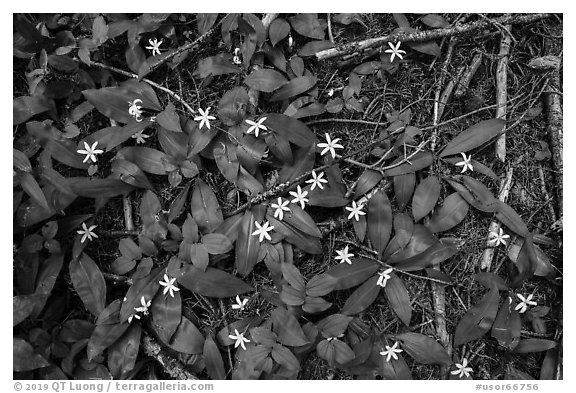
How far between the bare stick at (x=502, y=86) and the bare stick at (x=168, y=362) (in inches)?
86.2

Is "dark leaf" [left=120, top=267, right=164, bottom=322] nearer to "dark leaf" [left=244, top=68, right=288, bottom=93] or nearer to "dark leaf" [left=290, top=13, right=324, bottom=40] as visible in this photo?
"dark leaf" [left=244, top=68, right=288, bottom=93]

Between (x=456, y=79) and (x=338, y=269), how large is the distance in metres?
1.32

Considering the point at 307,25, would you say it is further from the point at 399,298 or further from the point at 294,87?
the point at 399,298

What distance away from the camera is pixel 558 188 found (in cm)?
302

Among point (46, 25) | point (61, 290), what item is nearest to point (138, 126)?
point (46, 25)

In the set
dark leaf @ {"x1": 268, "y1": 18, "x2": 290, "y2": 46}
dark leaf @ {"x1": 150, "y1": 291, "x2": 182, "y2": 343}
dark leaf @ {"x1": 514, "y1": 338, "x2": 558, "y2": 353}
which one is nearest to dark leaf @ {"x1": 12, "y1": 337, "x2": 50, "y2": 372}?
dark leaf @ {"x1": 150, "y1": 291, "x2": 182, "y2": 343}

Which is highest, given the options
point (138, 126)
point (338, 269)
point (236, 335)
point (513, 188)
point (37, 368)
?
point (138, 126)

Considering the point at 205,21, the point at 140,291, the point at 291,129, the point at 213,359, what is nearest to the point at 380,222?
the point at 291,129

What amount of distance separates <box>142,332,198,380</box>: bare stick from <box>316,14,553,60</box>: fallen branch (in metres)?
1.90

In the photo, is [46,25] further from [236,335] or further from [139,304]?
[236,335]

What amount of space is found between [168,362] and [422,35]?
2.36m

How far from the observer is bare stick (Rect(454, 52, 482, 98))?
9.94ft

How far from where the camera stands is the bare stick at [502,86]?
9.83 ft

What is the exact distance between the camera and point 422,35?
296cm
